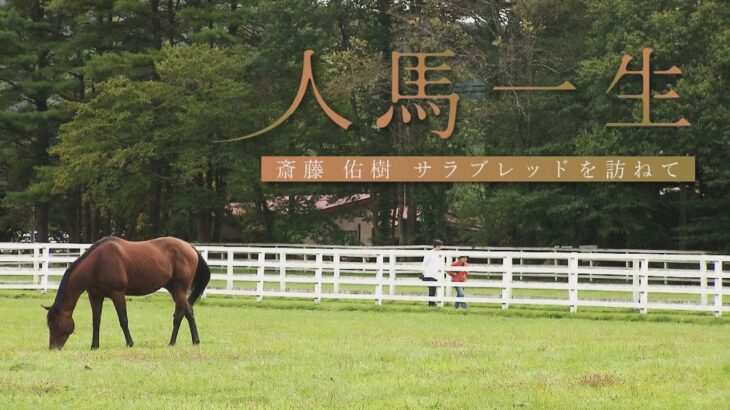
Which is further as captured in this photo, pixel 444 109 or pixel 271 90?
pixel 271 90

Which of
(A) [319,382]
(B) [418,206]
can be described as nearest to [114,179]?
(B) [418,206]

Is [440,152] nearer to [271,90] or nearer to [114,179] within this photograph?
[271,90]

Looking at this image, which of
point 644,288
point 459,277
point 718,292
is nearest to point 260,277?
point 459,277

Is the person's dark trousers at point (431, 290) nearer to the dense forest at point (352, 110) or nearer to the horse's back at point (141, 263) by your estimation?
the horse's back at point (141, 263)

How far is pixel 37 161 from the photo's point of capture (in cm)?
5353

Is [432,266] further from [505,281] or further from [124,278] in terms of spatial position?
[124,278]

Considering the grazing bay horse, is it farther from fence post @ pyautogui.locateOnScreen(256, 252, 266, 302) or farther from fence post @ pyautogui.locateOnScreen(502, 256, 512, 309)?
fence post @ pyautogui.locateOnScreen(256, 252, 266, 302)

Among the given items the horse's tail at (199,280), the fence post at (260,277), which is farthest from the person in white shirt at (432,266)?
the horse's tail at (199,280)

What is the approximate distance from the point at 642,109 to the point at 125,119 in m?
21.4

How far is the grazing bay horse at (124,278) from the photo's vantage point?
1422 cm

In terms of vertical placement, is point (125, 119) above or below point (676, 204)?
above

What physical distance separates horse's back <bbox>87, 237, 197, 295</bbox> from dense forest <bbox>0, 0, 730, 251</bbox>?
24568 mm

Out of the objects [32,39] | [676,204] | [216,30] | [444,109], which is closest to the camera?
[676,204]

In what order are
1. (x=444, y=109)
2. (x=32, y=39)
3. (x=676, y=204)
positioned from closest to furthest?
1. (x=676, y=204)
2. (x=444, y=109)
3. (x=32, y=39)
